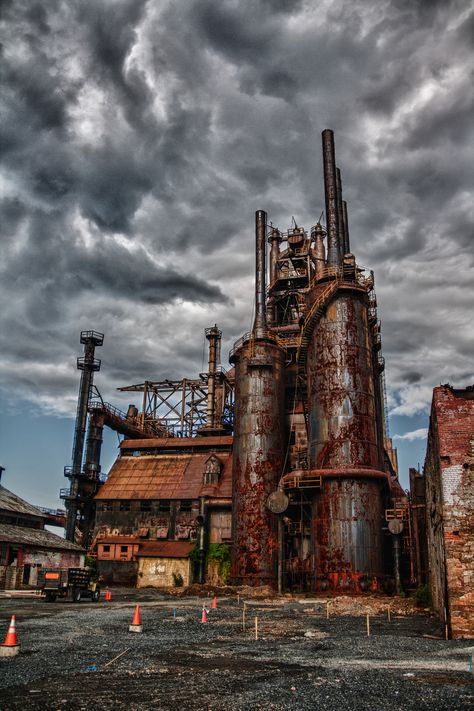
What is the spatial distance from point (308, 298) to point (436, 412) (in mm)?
20472

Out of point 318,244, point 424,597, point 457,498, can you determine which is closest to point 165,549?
point 424,597

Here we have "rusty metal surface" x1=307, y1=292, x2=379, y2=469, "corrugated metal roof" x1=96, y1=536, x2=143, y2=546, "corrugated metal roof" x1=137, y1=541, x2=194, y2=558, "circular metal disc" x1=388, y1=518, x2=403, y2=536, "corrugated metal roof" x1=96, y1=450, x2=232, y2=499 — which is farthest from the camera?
"corrugated metal roof" x1=96, y1=450, x2=232, y2=499

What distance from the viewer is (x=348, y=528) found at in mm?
28469

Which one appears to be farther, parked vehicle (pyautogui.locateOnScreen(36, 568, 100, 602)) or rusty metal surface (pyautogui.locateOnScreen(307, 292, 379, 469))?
rusty metal surface (pyautogui.locateOnScreen(307, 292, 379, 469))

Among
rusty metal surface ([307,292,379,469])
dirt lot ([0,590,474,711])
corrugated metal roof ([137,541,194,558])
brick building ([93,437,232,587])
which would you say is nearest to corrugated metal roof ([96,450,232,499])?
brick building ([93,437,232,587])

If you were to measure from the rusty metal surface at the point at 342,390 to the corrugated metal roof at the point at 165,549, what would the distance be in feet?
39.3

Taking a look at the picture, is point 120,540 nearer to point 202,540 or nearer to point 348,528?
point 202,540

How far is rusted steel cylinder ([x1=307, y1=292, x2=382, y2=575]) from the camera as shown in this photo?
28391 millimetres

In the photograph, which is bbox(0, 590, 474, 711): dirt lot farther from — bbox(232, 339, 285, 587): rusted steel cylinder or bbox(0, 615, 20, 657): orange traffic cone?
bbox(232, 339, 285, 587): rusted steel cylinder

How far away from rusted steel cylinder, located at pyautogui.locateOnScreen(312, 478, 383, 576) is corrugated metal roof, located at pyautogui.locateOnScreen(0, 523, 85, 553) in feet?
55.5

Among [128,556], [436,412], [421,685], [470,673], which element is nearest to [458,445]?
[436,412]

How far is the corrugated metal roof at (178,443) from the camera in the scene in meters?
45.6

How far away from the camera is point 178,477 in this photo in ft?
143

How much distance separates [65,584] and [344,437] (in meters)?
14.8
